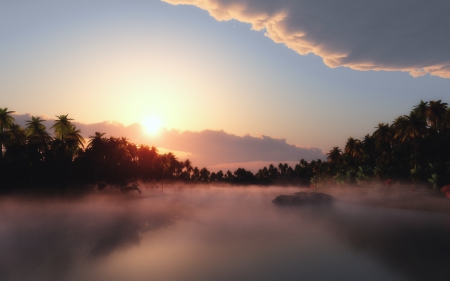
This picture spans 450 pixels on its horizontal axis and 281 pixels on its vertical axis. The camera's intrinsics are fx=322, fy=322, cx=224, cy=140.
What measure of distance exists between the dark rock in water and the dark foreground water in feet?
67.5

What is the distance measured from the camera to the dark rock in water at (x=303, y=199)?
219 ft

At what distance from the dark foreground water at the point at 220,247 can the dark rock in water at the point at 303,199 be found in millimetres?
20583

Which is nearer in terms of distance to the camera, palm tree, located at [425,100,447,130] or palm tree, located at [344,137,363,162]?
palm tree, located at [425,100,447,130]

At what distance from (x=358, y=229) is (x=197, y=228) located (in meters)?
18.5

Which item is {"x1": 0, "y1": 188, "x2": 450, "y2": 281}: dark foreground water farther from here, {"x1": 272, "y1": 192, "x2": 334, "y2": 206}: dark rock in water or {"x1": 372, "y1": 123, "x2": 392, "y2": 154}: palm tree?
{"x1": 372, "y1": 123, "x2": 392, "y2": 154}: palm tree

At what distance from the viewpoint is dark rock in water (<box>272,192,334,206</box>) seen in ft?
219

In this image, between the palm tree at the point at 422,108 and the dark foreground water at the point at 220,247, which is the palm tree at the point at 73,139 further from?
the palm tree at the point at 422,108

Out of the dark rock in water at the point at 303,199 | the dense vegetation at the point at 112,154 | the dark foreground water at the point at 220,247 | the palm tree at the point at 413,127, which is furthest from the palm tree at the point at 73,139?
the palm tree at the point at 413,127

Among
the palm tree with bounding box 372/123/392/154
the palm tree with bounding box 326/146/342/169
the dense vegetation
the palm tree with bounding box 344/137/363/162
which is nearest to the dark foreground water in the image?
the dense vegetation

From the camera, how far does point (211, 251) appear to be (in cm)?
2653

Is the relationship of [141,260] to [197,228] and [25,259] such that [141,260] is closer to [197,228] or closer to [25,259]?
[25,259]

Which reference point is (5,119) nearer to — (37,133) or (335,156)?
(37,133)

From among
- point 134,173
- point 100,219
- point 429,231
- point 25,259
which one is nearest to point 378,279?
point 429,231

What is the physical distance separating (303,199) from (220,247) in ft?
143
